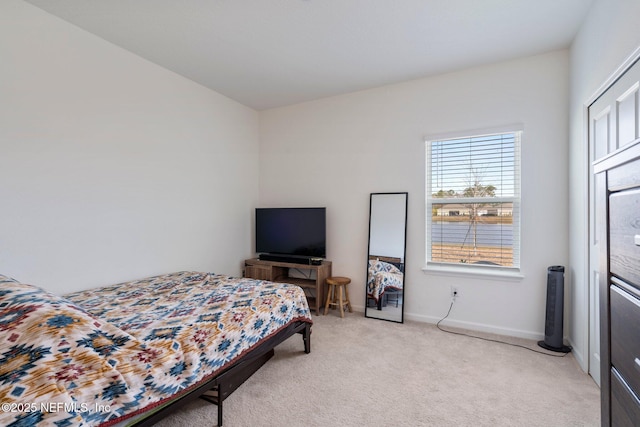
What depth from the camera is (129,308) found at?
6.74ft

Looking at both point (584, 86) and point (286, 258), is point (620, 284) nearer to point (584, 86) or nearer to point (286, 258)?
point (584, 86)

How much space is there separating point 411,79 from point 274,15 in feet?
5.84

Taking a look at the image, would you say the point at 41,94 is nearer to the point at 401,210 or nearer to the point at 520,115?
the point at 401,210

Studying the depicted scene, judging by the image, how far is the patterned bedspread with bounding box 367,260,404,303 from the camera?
3.42 metres

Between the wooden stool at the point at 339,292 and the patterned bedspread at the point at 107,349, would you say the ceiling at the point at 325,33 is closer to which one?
the patterned bedspread at the point at 107,349

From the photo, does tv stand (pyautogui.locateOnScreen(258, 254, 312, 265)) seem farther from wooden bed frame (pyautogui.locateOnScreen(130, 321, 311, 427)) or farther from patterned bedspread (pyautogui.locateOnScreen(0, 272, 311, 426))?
patterned bedspread (pyautogui.locateOnScreen(0, 272, 311, 426))

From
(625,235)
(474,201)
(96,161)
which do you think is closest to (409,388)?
(625,235)

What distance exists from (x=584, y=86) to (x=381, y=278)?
99.4 inches

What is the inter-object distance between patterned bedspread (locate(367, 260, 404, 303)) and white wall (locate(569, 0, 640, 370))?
155 centimetres

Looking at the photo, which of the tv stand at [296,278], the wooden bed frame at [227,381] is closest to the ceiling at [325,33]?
the tv stand at [296,278]

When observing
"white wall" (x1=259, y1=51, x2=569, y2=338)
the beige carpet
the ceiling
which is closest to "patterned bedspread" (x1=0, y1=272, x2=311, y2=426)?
the beige carpet

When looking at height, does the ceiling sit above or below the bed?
above

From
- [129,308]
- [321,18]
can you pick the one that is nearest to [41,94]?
[129,308]

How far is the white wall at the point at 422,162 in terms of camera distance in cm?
282
